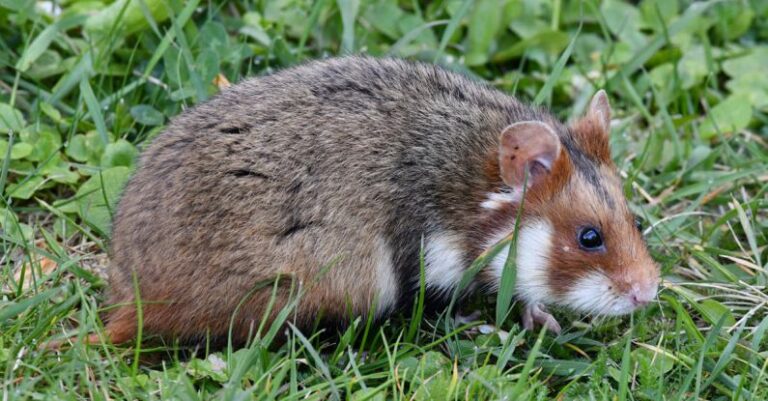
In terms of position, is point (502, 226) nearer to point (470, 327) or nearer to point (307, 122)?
point (470, 327)

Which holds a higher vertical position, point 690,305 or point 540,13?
point 540,13

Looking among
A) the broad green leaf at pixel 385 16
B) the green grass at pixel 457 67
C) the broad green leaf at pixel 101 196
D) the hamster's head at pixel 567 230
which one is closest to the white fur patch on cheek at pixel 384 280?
the green grass at pixel 457 67

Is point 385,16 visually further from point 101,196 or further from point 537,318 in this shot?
point 537,318

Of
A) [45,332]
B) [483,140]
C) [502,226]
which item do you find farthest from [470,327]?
[45,332]

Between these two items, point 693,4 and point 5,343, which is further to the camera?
point 693,4

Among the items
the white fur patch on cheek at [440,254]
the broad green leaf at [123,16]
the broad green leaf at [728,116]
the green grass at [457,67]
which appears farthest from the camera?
the broad green leaf at [728,116]

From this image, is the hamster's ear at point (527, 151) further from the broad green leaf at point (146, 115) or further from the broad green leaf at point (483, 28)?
the broad green leaf at point (483, 28)
